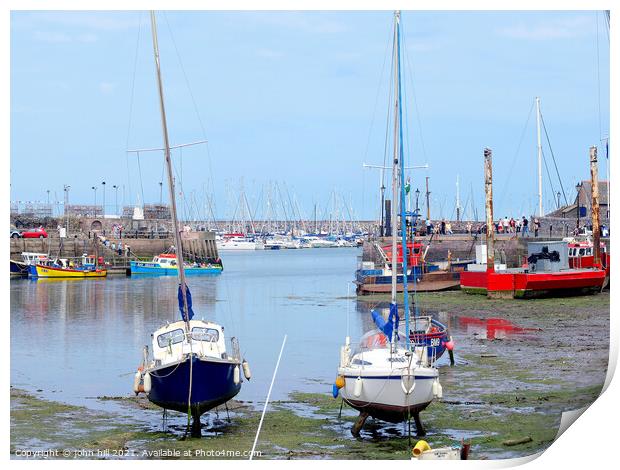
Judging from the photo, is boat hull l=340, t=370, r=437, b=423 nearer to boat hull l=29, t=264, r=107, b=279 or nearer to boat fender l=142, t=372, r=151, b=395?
boat fender l=142, t=372, r=151, b=395

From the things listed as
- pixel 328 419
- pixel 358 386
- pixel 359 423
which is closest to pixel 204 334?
pixel 328 419

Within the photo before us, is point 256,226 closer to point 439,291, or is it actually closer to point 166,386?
point 439,291

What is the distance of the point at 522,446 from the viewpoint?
51.7 feet

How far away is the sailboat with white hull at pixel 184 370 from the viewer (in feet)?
55.7

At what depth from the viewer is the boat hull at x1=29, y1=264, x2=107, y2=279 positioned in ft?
229

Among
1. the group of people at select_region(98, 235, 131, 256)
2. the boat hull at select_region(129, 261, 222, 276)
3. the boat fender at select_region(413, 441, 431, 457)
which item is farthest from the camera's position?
the group of people at select_region(98, 235, 131, 256)

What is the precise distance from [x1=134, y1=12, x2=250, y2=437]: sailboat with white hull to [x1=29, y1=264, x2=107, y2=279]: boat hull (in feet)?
176

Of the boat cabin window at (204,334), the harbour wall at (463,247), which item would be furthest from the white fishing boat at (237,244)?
the boat cabin window at (204,334)

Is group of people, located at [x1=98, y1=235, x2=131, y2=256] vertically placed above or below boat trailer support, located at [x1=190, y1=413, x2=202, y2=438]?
above

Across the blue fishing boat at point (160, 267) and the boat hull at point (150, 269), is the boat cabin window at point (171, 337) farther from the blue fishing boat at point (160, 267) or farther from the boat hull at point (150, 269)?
the boat hull at point (150, 269)

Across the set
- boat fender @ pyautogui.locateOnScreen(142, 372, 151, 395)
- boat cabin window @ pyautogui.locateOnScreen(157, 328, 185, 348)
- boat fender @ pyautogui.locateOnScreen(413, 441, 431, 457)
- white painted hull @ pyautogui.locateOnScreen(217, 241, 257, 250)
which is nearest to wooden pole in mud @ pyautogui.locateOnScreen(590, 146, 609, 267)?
boat cabin window @ pyautogui.locateOnScreen(157, 328, 185, 348)

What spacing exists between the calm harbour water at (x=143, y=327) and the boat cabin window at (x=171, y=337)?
3.55 meters

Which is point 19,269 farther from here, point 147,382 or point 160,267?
point 147,382

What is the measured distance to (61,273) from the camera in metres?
69.9
